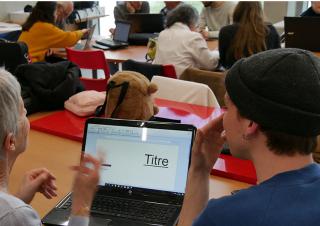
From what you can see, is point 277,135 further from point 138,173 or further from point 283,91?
point 138,173

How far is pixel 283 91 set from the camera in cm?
88

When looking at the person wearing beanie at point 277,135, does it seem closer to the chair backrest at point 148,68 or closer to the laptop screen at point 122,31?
the chair backrest at point 148,68

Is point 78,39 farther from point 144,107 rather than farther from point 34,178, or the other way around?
point 34,178

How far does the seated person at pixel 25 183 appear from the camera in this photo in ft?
3.34

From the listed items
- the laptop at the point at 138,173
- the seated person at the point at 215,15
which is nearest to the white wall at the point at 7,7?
the seated person at the point at 215,15

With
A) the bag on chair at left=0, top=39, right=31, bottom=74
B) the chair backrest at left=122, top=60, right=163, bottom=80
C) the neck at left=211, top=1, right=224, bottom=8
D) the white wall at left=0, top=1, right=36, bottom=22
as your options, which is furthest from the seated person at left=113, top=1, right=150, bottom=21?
the chair backrest at left=122, top=60, right=163, bottom=80

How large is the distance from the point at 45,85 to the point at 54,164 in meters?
0.71

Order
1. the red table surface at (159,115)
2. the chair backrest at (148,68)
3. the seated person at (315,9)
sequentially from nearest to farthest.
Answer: the red table surface at (159,115) → the chair backrest at (148,68) → the seated person at (315,9)

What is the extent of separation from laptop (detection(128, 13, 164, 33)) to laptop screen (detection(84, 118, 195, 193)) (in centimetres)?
360

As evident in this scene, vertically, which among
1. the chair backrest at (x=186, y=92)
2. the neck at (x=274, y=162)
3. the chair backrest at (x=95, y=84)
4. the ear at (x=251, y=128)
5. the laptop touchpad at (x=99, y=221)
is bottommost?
the chair backrest at (x=95, y=84)

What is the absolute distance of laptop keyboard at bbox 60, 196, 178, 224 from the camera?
4.55ft

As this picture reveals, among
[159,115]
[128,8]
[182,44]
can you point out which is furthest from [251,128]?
[128,8]

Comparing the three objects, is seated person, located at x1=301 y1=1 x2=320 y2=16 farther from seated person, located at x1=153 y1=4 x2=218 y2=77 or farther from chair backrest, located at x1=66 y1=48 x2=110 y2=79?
chair backrest, located at x1=66 y1=48 x2=110 y2=79

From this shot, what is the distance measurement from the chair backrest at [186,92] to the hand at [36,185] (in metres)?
1.18
